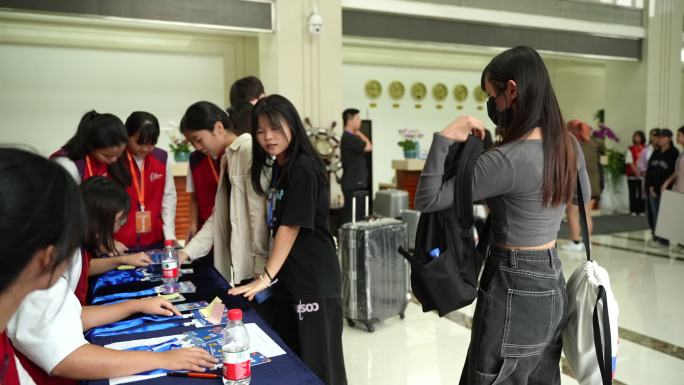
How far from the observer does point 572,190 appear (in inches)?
59.7

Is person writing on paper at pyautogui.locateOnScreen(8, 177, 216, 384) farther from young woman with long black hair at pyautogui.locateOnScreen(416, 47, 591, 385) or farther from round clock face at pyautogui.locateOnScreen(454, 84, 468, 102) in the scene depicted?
round clock face at pyautogui.locateOnScreen(454, 84, 468, 102)

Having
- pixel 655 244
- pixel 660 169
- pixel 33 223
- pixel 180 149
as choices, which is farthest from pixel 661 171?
pixel 33 223

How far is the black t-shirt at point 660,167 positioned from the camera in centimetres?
641

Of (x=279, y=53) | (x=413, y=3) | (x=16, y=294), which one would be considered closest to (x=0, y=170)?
(x=16, y=294)

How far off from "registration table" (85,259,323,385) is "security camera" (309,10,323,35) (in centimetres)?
450

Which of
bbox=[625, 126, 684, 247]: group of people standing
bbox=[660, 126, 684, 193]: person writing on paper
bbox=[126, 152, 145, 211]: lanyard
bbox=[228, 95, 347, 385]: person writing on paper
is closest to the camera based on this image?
bbox=[228, 95, 347, 385]: person writing on paper

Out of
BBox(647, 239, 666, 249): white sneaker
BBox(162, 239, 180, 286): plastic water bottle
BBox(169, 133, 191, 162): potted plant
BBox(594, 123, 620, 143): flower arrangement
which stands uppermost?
BBox(594, 123, 620, 143): flower arrangement

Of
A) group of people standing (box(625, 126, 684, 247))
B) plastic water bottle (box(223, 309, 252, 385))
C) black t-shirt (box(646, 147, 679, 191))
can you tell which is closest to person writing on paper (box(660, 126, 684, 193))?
group of people standing (box(625, 126, 684, 247))

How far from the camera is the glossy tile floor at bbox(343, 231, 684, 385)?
115 inches

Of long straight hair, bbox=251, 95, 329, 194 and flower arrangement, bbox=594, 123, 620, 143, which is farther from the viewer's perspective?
flower arrangement, bbox=594, 123, 620, 143

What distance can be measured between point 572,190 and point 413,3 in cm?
617

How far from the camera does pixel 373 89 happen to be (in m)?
10.2

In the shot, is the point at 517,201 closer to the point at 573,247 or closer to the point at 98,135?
the point at 98,135

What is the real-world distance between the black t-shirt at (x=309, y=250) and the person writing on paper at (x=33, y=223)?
1.10 metres
